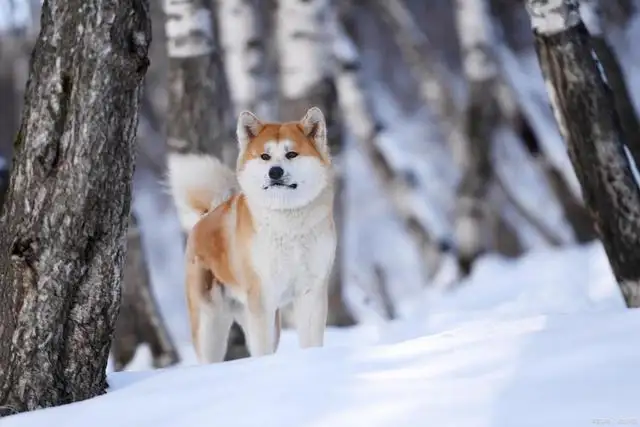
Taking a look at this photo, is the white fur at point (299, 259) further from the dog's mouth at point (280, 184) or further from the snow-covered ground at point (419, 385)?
the snow-covered ground at point (419, 385)

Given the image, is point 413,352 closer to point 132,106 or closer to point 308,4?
point 132,106

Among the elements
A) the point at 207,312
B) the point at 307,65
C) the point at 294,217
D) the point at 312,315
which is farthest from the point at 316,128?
the point at 307,65

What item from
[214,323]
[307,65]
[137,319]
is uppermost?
[307,65]

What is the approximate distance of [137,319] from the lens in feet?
27.6

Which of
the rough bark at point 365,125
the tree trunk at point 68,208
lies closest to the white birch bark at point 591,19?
the tree trunk at point 68,208

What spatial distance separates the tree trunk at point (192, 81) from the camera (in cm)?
762

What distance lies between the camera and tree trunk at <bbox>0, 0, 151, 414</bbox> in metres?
4.08

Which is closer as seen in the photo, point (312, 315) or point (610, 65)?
point (312, 315)

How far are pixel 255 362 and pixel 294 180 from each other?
1508mm

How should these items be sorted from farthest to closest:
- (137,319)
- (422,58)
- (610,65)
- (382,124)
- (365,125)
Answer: (422,58) → (382,124) → (365,125) → (137,319) → (610,65)

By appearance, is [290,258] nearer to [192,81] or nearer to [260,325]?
[260,325]

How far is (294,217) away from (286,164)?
262mm

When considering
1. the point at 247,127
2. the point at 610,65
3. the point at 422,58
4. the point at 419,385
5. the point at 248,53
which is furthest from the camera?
the point at 422,58

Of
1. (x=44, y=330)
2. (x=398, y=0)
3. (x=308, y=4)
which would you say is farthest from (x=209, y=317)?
(x=398, y=0)
